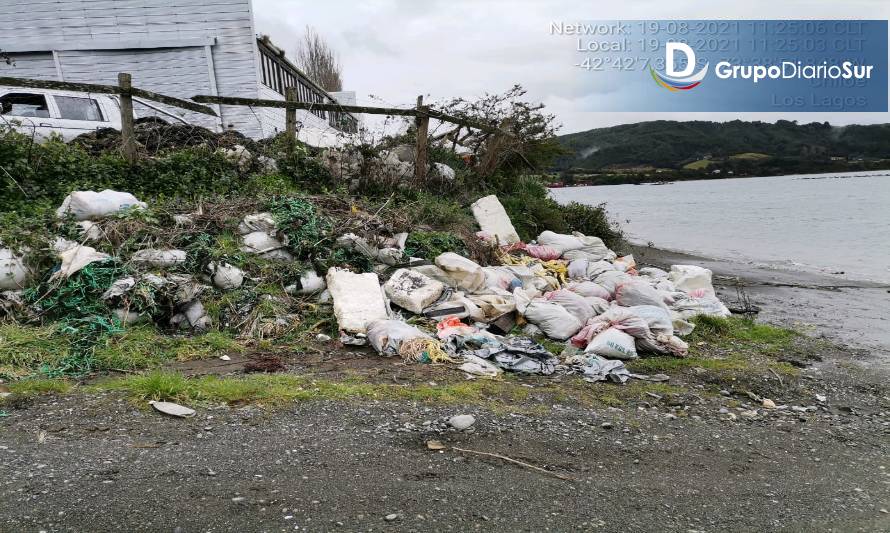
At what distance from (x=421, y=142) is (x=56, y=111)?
18.1ft

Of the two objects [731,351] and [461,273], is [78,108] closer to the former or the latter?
[461,273]

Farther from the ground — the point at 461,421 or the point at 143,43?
the point at 143,43

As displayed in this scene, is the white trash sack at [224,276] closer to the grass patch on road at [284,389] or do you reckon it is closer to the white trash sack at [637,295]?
the grass patch on road at [284,389]

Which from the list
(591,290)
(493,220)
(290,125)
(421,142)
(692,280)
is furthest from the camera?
(493,220)

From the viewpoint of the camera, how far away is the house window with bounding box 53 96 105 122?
26.9 ft

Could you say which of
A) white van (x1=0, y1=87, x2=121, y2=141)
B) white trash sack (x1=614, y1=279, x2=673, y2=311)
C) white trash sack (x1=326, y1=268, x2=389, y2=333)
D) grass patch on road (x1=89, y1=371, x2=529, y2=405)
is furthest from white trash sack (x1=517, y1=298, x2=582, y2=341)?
white van (x1=0, y1=87, x2=121, y2=141)

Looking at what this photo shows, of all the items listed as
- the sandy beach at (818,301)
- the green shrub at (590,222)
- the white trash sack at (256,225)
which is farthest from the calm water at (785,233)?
the white trash sack at (256,225)

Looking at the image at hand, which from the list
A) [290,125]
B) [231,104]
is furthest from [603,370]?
[231,104]

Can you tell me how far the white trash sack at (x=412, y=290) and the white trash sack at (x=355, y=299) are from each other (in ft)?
0.53

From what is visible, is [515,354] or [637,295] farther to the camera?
[637,295]

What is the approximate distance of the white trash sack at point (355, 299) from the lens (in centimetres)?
501

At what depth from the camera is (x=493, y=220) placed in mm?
9109

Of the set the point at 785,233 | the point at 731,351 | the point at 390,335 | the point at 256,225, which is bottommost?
the point at 785,233

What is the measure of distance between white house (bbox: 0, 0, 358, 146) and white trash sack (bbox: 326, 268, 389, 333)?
7.38 meters
